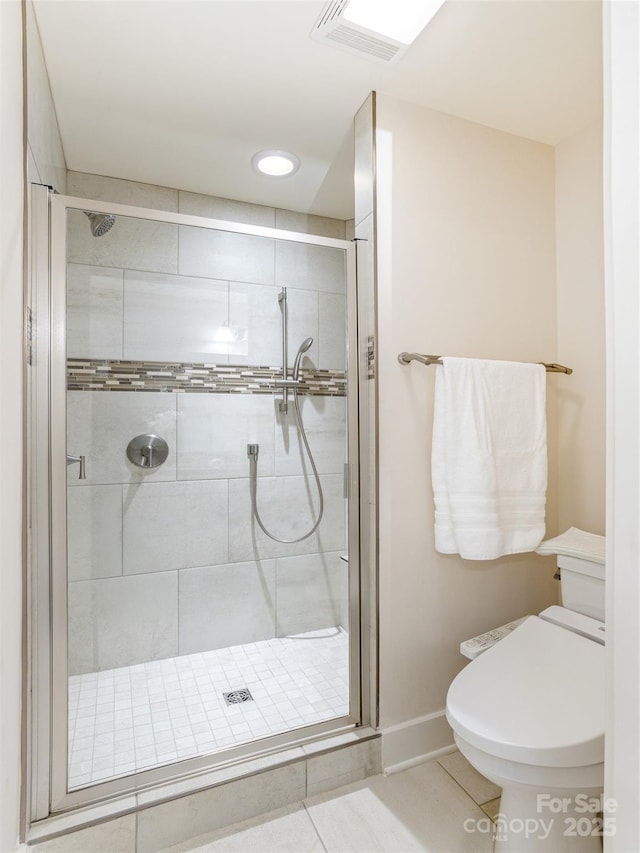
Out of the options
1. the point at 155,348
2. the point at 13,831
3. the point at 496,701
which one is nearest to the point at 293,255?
the point at 155,348

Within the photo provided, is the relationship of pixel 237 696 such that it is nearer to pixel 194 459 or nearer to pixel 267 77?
pixel 194 459

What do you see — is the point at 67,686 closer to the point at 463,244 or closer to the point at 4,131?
the point at 4,131

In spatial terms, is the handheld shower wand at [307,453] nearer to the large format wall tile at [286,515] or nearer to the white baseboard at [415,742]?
the large format wall tile at [286,515]

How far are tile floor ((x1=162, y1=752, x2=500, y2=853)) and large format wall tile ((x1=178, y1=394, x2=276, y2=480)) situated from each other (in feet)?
3.51

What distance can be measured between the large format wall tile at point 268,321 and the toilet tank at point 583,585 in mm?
1109

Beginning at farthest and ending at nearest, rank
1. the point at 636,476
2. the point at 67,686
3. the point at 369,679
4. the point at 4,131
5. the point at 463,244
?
the point at 463,244
the point at 369,679
the point at 67,686
the point at 4,131
the point at 636,476

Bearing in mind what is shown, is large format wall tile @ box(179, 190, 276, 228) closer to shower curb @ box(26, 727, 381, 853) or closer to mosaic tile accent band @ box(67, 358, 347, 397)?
mosaic tile accent band @ box(67, 358, 347, 397)

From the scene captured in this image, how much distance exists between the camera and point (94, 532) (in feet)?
4.90

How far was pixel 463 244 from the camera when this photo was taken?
5.91 ft

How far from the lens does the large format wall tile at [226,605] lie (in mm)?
1766

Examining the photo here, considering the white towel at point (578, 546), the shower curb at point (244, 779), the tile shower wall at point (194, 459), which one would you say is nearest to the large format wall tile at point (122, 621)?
the tile shower wall at point (194, 459)

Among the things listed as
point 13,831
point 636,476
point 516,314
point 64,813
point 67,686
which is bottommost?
point 64,813

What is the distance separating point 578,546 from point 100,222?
1.88 metres

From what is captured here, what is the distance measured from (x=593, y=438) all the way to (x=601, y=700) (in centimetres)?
98
